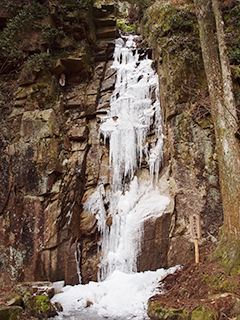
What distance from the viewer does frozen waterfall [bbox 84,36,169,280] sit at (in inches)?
294

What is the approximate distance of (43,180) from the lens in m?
7.97

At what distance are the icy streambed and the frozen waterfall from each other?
0.50 m

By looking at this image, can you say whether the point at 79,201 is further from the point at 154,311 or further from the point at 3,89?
the point at 3,89

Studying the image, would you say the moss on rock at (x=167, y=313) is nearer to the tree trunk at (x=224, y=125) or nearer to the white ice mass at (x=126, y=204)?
the white ice mass at (x=126, y=204)

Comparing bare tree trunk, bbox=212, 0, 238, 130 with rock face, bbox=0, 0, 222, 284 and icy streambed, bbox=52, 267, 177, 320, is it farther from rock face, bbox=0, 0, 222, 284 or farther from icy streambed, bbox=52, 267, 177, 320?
icy streambed, bbox=52, 267, 177, 320

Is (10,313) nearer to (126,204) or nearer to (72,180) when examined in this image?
(126,204)

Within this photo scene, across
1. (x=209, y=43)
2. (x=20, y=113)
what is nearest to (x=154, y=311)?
(x=209, y=43)

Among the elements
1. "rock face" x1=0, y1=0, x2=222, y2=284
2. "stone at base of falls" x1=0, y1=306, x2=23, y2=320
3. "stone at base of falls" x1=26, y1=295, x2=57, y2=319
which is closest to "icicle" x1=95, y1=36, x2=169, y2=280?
"rock face" x1=0, y1=0, x2=222, y2=284

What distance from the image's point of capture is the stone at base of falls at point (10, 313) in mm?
4305

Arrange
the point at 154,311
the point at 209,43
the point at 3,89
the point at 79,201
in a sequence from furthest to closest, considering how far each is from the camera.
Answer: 1. the point at 3,89
2. the point at 79,201
3. the point at 209,43
4. the point at 154,311

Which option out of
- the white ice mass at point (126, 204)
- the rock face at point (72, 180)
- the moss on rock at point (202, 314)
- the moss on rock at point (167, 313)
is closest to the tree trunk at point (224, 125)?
the moss on rock at point (202, 314)

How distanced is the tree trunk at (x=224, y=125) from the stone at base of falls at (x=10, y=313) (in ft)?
13.3

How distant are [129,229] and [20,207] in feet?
11.4

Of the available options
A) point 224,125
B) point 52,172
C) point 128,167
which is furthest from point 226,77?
point 52,172
